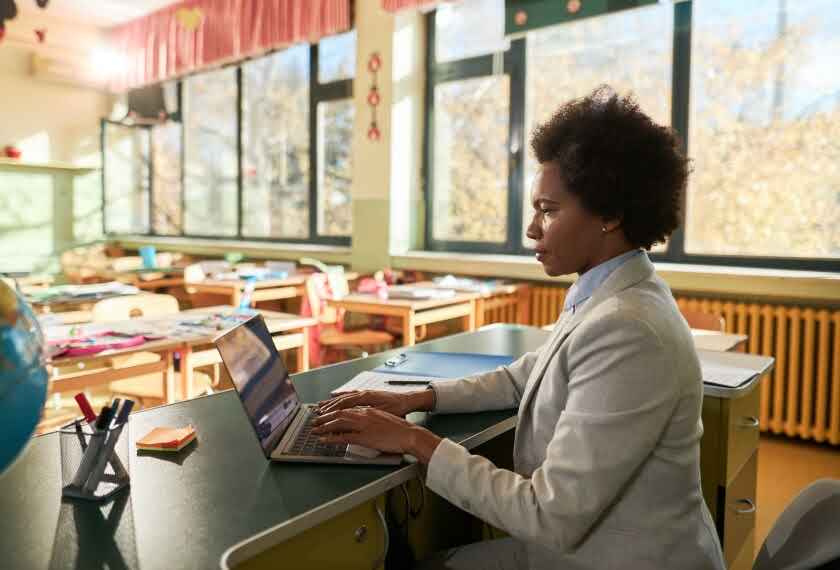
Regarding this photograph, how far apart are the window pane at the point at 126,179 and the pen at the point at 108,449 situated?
792 cm

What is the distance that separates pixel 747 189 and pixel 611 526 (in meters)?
3.60

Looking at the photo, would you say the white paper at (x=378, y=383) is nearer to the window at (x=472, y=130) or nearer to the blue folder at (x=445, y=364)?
the blue folder at (x=445, y=364)

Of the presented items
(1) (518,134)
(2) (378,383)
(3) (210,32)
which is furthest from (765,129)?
(3) (210,32)

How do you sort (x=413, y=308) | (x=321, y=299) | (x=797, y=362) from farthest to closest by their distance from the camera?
(x=321, y=299), (x=413, y=308), (x=797, y=362)

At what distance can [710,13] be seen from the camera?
13.6ft

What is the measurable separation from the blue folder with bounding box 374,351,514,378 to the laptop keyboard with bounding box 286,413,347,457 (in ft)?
1.53

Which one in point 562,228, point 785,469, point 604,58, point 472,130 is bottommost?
point 785,469

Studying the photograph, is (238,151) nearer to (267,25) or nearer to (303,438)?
(267,25)

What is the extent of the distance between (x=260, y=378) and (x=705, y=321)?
2.29 m

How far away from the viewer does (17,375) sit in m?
0.59

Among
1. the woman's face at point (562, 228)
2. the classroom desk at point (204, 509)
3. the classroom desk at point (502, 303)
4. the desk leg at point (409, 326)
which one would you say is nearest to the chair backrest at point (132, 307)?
the desk leg at point (409, 326)

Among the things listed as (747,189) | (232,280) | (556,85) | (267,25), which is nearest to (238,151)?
(267,25)

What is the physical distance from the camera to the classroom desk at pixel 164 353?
97.0 inches

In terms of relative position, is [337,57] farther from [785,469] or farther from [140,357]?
[785,469]
